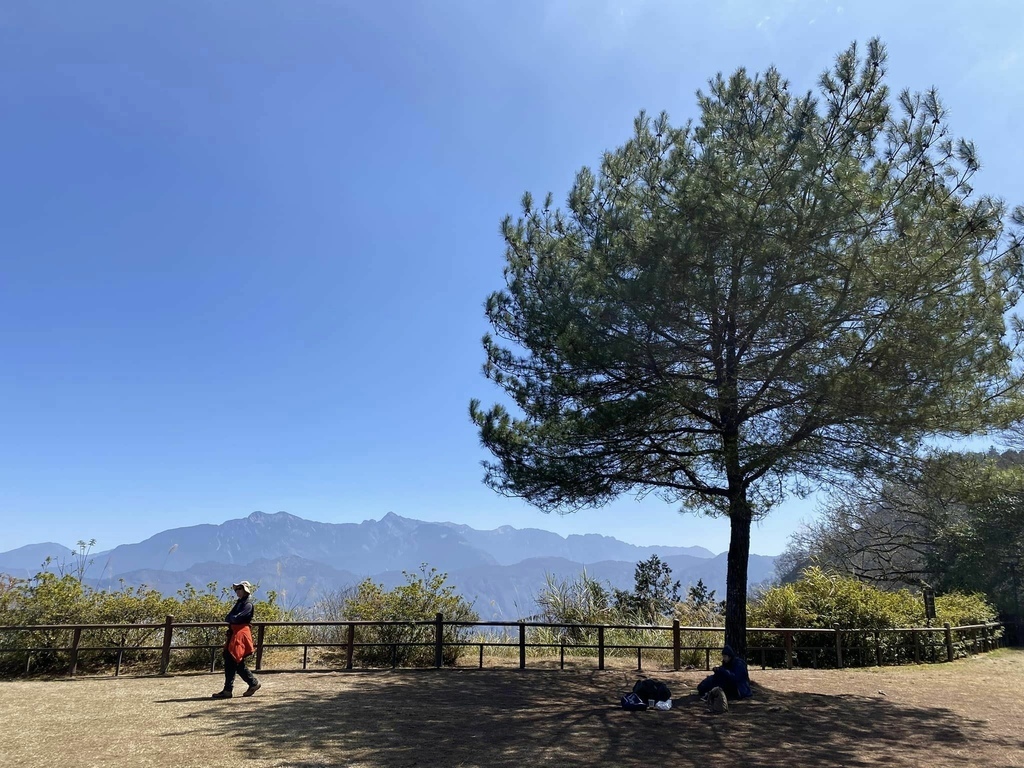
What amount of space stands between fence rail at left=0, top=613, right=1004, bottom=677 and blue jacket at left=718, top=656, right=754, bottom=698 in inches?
94.9

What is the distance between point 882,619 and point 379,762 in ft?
39.7

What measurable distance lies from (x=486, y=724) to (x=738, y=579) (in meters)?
4.52

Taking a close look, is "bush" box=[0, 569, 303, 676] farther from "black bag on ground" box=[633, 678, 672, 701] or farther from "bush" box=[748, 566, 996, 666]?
"bush" box=[748, 566, 996, 666]

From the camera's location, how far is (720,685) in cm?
820

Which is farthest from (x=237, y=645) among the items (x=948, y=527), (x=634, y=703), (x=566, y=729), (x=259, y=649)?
(x=948, y=527)

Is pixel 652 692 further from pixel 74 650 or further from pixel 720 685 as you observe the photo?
pixel 74 650

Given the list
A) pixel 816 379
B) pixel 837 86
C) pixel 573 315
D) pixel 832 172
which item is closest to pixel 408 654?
pixel 573 315

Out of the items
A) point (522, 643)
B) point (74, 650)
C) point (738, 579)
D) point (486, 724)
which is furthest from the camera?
point (522, 643)

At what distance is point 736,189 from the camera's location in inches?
296

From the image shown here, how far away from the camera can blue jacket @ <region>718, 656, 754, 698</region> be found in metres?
8.26

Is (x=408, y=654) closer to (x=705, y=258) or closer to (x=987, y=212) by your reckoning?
(x=705, y=258)

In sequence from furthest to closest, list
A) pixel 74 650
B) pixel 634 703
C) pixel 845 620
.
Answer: pixel 845 620, pixel 74 650, pixel 634 703

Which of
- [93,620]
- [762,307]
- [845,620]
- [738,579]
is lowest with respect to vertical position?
[93,620]

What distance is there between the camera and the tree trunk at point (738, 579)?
9.20 m
